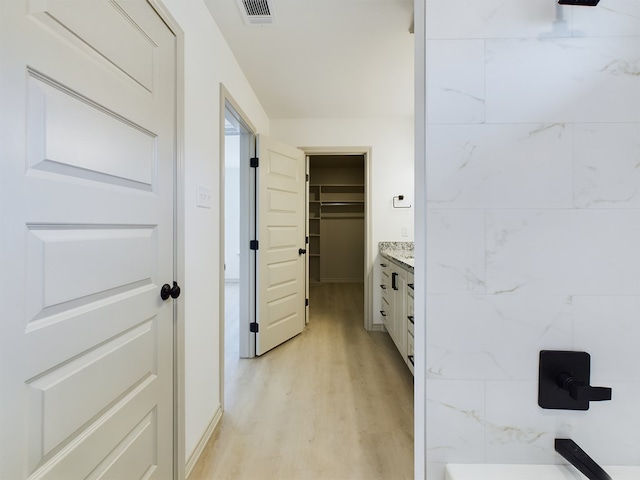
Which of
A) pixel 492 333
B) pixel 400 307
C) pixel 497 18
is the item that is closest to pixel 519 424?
pixel 492 333

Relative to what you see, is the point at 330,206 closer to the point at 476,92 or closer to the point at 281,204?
the point at 281,204

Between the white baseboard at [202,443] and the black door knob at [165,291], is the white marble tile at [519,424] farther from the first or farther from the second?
the white baseboard at [202,443]

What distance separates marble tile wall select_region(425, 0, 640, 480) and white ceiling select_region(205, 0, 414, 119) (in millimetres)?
1228

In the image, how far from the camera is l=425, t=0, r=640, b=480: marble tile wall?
2.20ft

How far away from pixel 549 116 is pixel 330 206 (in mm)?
5531

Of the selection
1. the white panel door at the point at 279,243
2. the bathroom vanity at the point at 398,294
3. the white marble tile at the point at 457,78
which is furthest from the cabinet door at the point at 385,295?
the white marble tile at the point at 457,78

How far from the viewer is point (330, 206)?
6188 millimetres

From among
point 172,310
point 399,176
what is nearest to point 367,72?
point 399,176

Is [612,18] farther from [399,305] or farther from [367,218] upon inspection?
[367,218]

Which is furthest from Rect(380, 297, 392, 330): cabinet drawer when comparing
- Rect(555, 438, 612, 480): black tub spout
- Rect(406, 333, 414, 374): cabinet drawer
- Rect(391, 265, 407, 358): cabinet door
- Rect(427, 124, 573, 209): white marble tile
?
Rect(427, 124, 573, 209): white marble tile

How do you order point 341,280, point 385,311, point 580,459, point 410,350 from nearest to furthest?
point 580,459, point 410,350, point 385,311, point 341,280

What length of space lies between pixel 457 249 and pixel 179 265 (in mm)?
1132

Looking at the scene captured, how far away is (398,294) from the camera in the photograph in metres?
2.40

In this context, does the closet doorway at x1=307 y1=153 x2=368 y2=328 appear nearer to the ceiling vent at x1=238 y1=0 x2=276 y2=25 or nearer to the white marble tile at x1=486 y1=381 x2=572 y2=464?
the ceiling vent at x1=238 y1=0 x2=276 y2=25
